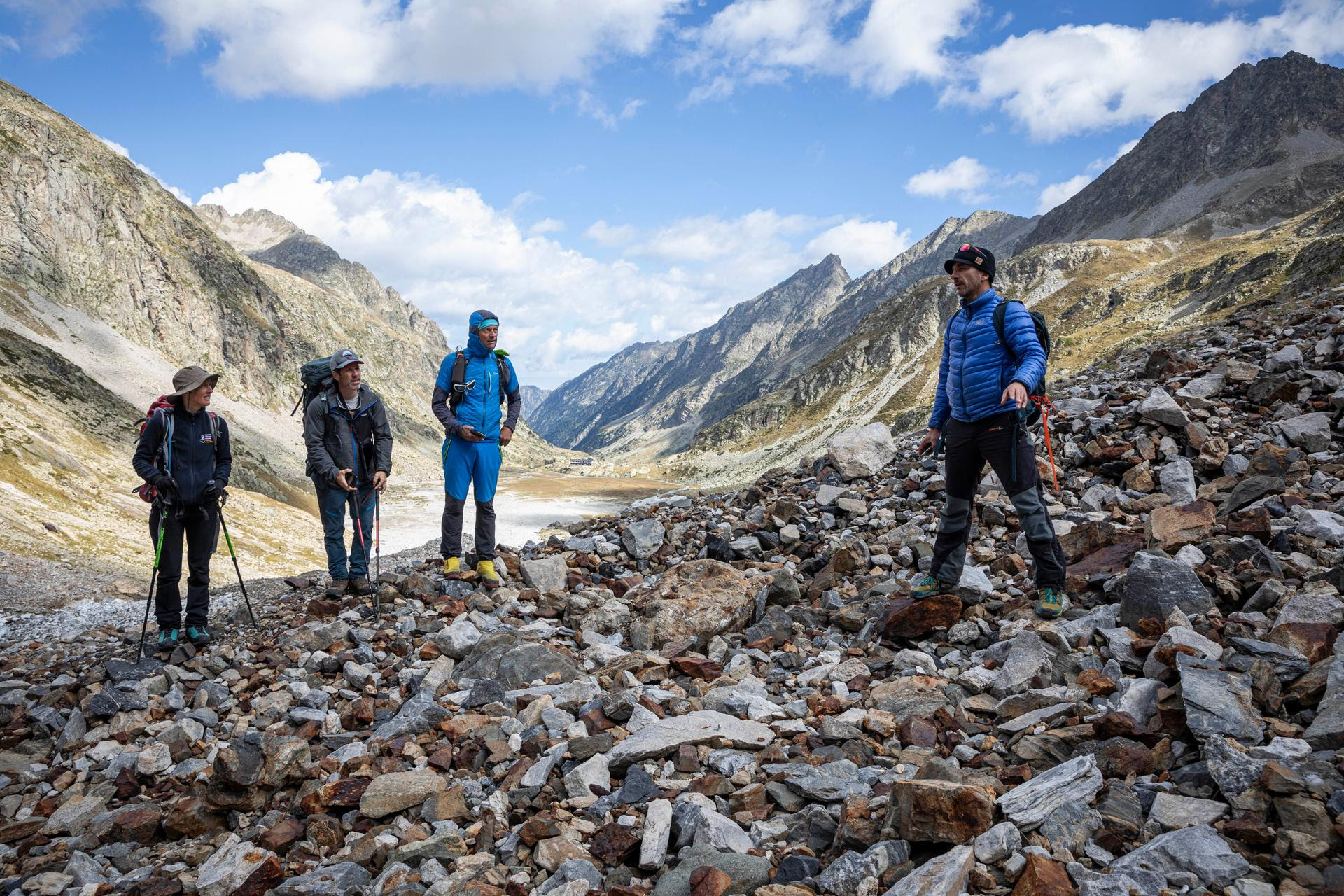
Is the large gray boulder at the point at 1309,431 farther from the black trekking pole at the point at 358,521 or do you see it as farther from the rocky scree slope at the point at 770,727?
the black trekking pole at the point at 358,521

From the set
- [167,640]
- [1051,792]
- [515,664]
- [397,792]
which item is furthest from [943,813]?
[167,640]

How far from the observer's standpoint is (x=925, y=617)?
6.93 m

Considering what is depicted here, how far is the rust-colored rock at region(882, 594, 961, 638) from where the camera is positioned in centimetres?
690

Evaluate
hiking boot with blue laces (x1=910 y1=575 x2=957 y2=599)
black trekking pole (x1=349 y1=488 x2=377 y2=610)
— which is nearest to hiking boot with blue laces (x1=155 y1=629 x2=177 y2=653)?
black trekking pole (x1=349 y1=488 x2=377 y2=610)

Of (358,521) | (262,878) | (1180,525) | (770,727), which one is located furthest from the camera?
(358,521)

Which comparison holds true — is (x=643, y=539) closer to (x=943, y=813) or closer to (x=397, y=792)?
(x=397, y=792)

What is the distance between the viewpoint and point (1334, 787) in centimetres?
337

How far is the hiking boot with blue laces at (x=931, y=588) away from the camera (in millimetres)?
7215

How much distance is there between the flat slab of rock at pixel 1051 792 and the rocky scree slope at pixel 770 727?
0.02 m

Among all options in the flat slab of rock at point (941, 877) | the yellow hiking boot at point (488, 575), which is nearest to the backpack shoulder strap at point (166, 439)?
the yellow hiking boot at point (488, 575)

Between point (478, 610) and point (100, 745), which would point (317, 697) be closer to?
point (100, 745)

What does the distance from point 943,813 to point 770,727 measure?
Result: 70.2 inches

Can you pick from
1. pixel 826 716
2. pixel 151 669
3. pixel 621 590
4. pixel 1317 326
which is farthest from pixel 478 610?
pixel 1317 326

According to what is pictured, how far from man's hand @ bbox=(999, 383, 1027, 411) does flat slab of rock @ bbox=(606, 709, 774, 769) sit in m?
3.80
